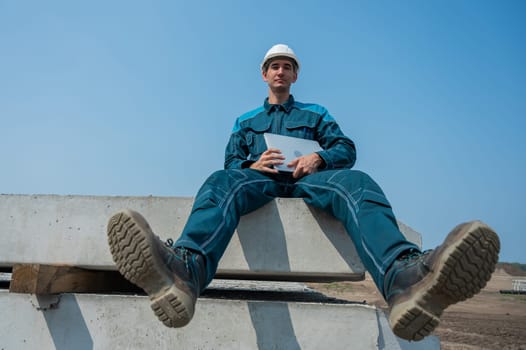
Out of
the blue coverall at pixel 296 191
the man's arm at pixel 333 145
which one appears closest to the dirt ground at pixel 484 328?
the man's arm at pixel 333 145

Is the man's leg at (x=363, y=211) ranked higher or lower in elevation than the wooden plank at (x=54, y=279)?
higher

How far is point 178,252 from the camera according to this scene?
1.55 meters

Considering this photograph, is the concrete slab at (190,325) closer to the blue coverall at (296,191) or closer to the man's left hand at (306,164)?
the blue coverall at (296,191)

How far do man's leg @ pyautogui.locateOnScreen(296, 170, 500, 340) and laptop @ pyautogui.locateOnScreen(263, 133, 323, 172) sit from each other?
0.82m

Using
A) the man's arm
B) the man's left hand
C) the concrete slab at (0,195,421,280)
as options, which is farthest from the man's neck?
the concrete slab at (0,195,421,280)

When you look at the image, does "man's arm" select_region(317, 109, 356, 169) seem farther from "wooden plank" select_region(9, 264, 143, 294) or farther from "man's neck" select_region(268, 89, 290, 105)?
"wooden plank" select_region(9, 264, 143, 294)

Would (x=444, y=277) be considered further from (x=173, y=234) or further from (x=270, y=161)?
(x=173, y=234)

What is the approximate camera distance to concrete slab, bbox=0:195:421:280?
215 centimetres

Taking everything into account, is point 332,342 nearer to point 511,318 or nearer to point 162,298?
point 162,298

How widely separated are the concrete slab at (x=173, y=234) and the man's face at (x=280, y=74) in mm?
983

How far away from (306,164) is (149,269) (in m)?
1.21

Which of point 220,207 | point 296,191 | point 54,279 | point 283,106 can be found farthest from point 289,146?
point 54,279

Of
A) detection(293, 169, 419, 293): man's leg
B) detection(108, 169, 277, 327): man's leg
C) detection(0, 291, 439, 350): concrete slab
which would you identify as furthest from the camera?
detection(0, 291, 439, 350): concrete slab

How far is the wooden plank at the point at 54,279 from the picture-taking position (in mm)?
2080
